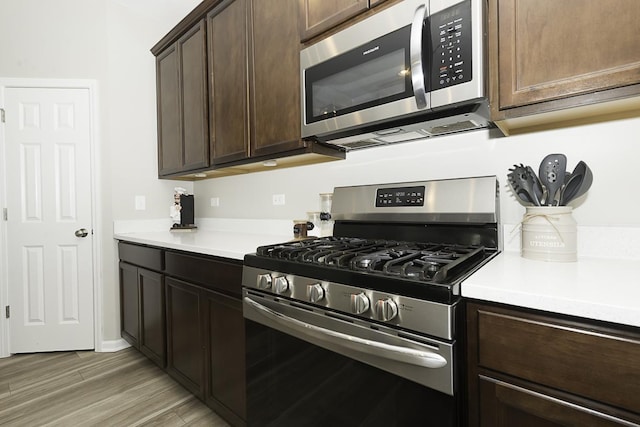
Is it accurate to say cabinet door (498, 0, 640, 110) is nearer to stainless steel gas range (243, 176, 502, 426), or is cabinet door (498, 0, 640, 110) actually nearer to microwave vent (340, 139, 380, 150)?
stainless steel gas range (243, 176, 502, 426)

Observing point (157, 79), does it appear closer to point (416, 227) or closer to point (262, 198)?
point (262, 198)

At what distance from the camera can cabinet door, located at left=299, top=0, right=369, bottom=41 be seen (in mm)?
1390

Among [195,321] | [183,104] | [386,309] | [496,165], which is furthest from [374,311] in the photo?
[183,104]

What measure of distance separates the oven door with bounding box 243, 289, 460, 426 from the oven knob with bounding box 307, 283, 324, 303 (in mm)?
46

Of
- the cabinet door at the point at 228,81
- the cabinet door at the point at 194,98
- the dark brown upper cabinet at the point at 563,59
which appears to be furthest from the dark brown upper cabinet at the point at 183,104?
the dark brown upper cabinet at the point at 563,59

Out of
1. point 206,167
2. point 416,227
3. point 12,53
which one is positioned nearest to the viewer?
point 416,227

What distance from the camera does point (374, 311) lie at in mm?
938

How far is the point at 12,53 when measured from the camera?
100 inches

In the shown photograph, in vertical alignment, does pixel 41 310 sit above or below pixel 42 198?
below

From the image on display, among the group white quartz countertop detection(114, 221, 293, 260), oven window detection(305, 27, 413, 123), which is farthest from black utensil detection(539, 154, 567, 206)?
white quartz countertop detection(114, 221, 293, 260)

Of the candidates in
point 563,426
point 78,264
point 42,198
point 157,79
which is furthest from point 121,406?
point 157,79

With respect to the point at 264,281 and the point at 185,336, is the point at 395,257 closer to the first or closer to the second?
the point at 264,281

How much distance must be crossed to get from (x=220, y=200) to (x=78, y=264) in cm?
123

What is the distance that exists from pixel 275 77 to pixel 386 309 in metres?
1.35
